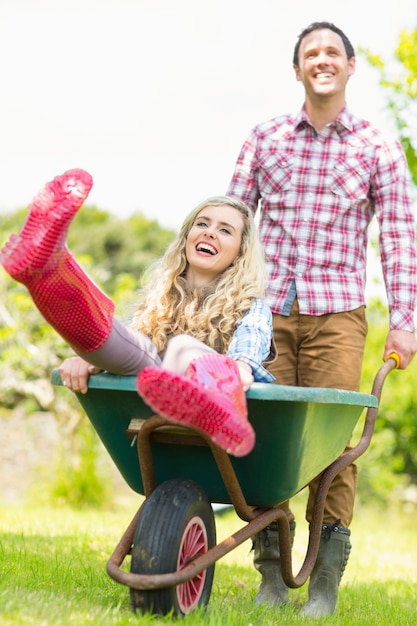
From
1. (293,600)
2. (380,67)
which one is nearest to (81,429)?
(380,67)

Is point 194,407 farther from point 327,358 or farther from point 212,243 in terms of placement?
point 327,358

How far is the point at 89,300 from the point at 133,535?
581mm

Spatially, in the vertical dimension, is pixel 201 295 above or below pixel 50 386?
above

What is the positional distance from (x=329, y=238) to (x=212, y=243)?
481 mm

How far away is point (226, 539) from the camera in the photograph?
199cm

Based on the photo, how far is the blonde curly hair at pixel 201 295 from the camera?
2.37 m

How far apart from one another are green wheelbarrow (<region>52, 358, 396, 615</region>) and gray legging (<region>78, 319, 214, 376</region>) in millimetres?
42

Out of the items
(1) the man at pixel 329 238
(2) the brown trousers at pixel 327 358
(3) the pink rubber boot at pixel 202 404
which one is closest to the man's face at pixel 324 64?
(1) the man at pixel 329 238

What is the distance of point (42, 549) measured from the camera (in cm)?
326

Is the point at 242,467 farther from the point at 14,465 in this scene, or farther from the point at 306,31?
the point at 14,465

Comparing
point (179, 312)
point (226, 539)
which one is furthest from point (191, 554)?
point (179, 312)

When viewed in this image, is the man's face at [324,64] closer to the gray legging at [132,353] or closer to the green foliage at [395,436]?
the gray legging at [132,353]

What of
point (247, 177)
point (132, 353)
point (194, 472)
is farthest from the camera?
point (247, 177)

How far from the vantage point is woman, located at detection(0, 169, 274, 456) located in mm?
1689
